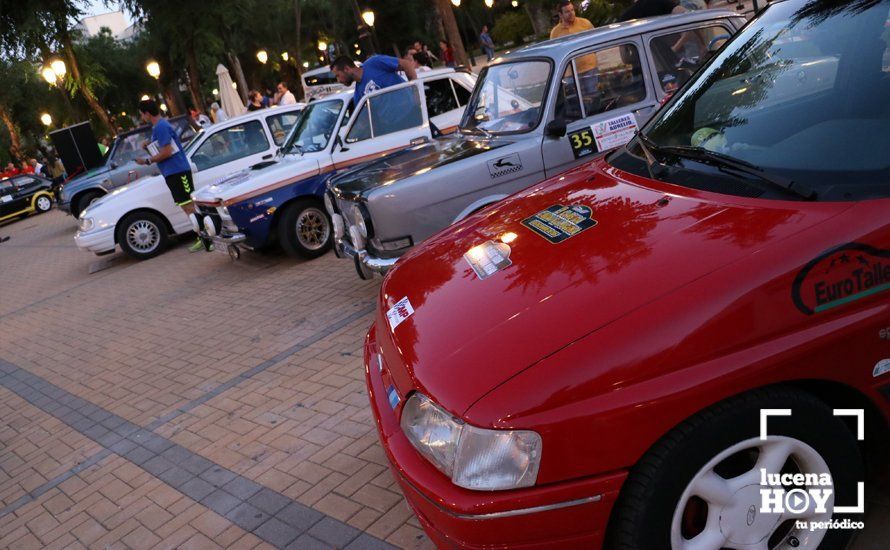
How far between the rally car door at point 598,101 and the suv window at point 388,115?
303 centimetres

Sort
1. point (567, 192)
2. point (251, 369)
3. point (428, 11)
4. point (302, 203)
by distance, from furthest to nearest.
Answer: point (428, 11), point (302, 203), point (251, 369), point (567, 192)

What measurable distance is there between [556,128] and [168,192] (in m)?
7.97

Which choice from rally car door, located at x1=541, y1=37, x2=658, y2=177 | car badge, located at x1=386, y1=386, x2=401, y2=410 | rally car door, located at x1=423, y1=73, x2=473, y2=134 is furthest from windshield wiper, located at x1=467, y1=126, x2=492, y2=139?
car badge, located at x1=386, y1=386, x2=401, y2=410

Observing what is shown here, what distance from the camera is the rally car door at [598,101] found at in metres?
5.44

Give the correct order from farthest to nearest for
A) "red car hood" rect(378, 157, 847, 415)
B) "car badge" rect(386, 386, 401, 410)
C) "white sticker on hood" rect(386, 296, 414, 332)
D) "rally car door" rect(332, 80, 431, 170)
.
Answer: "rally car door" rect(332, 80, 431, 170) → "white sticker on hood" rect(386, 296, 414, 332) → "car badge" rect(386, 386, 401, 410) → "red car hood" rect(378, 157, 847, 415)

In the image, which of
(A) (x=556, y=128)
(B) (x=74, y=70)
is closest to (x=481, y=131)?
(A) (x=556, y=128)

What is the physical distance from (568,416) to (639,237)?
29.5 inches

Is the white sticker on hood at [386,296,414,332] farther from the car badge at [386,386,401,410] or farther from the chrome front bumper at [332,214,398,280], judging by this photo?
the chrome front bumper at [332,214,398,280]

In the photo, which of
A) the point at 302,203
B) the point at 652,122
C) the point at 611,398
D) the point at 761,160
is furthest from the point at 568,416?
the point at 302,203

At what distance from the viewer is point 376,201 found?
17.8 ft

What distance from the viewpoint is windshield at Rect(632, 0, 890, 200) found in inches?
97.0

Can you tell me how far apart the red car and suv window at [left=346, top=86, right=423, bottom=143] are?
574 cm

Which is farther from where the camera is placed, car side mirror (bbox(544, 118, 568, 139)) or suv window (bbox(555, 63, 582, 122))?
suv window (bbox(555, 63, 582, 122))

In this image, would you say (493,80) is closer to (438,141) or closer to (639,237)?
(438,141)
